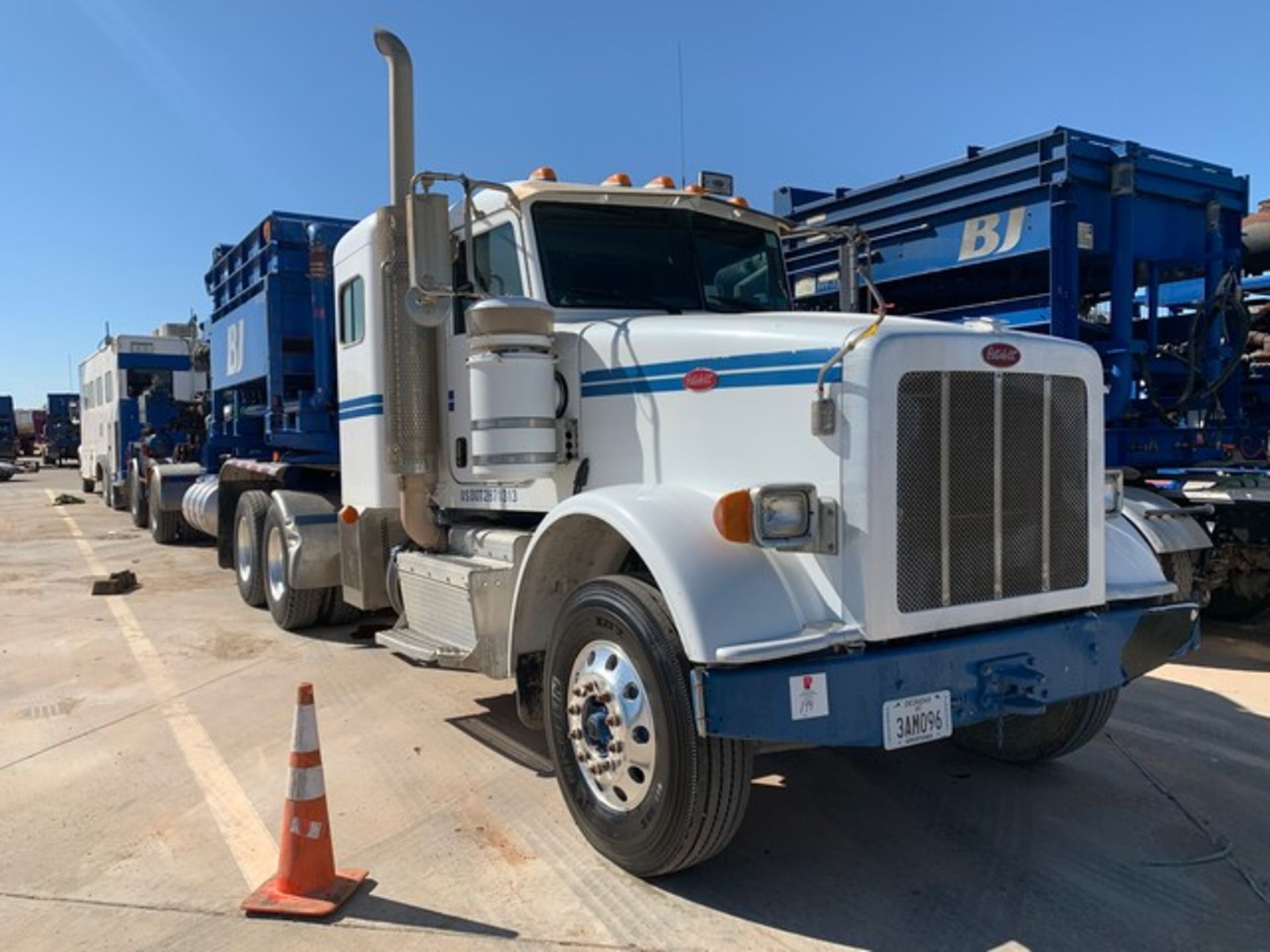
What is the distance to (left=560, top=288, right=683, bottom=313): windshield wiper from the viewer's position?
4.72m

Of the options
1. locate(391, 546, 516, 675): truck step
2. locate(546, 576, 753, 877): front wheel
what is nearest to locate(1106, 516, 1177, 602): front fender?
locate(546, 576, 753, 877): front wheel

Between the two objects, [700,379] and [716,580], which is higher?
[700,379]

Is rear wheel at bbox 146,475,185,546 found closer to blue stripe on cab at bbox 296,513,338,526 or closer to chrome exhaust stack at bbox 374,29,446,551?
blue stripe on cab at bbox 296,513,338,526

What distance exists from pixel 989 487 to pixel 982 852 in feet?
4.75

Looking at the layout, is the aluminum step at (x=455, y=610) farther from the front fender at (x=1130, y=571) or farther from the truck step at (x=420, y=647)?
the front fender at (x=1130, y=571)

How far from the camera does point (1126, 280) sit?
23.7ft

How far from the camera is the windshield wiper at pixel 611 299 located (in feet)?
15.5

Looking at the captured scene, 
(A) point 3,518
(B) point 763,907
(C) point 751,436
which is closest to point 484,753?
(B) point 763,907

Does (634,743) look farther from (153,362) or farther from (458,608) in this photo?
(153,362)

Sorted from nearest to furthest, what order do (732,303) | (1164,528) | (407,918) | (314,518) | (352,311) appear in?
(407,918) → (732,303) → (352,311) → (1164,528) → (314,518)

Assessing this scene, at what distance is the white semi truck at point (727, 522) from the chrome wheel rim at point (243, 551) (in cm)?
403

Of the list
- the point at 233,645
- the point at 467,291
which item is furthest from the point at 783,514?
the point at 233,645

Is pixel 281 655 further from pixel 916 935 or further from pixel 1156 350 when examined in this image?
pixel 1156 350

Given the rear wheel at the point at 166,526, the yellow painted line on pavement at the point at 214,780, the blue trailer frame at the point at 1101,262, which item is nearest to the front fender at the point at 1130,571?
the blue trailer frame at the point at 1101,262
